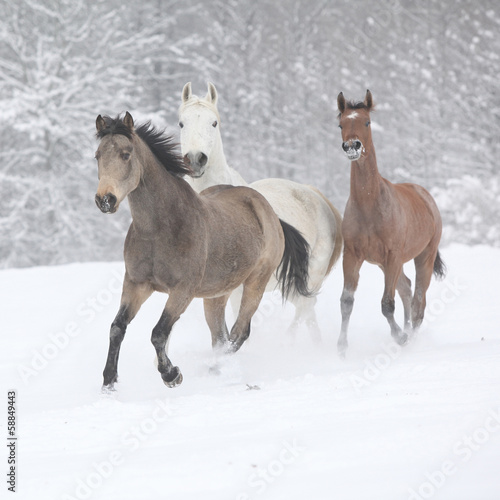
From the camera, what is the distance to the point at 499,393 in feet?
13.7

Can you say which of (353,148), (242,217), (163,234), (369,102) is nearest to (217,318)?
(242,217)

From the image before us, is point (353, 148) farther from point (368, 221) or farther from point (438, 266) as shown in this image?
point (438, 266)

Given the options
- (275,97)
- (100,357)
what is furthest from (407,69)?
(100,357)

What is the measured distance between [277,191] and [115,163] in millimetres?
2915

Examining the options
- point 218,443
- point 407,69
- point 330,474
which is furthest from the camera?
point 407,69

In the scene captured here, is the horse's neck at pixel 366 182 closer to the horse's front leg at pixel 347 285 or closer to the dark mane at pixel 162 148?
the horse's front leg at pixel 347 285

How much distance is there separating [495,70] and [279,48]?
26.5 ft

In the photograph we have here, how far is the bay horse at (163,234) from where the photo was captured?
14.4ft

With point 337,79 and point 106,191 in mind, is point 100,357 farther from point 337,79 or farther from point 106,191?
point 337,79

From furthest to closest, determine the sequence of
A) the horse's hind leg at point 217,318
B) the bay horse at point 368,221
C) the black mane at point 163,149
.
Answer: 1. the bay horse at point 368,221
2. the horse's hind leg at point 217,318
3. the black mane at point 163,149

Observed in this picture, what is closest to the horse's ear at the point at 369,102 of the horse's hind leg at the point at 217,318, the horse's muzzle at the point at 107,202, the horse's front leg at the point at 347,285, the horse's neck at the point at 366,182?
the horse's neck at the point at 366,182

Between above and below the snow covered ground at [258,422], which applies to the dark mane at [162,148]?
above

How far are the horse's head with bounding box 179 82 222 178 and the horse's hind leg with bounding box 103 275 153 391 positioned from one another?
150cm

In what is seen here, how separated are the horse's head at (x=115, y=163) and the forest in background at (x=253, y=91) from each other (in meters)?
14.2
